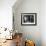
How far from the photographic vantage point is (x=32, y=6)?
17.5 feet

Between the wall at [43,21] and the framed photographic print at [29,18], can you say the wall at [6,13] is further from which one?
the wall at [43,21]

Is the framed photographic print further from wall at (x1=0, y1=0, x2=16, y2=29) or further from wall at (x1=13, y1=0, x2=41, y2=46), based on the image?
wall at (x1=0, y1=0, x2=16, y2=29)

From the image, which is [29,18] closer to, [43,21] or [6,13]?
[43,21]

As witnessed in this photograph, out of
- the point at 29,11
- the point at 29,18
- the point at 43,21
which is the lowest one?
the point at 43,21

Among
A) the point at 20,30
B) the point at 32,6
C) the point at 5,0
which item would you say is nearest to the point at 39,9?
the point at 32,6

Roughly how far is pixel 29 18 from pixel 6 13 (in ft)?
4.27

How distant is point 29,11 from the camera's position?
5324 millimetres

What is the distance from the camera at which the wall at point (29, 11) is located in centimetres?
533

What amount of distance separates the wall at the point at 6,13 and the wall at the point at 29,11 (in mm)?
913

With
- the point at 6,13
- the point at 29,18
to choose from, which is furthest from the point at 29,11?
the point at 6,13

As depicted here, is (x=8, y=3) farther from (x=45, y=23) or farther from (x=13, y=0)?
(x=45, y=23)

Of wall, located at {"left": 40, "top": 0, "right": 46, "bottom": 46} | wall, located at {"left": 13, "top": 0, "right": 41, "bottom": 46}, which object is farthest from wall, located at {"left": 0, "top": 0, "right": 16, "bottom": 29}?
wall, located at {"left": 40, "top": 0, "right": 46, "bottom": 46}

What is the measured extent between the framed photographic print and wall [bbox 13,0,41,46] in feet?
0.46

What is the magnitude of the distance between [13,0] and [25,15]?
1.18m
